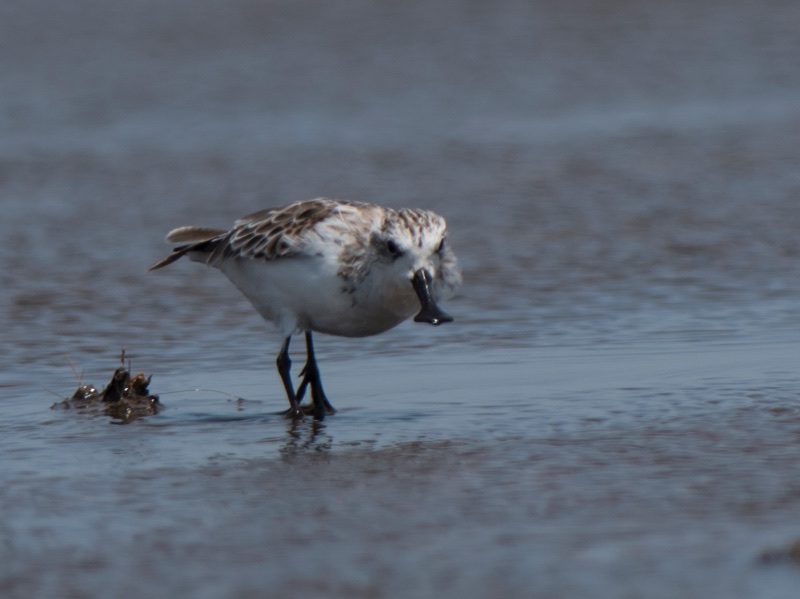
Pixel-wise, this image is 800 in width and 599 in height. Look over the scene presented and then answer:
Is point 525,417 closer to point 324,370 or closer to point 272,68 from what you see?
point 324,370

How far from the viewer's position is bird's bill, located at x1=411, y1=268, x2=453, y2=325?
6.51m

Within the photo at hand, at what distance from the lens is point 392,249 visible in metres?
6.59

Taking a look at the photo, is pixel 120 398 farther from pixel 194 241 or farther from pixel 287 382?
pixel 194 241

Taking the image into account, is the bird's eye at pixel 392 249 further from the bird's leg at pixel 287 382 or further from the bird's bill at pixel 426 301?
the bird's leg at pixel 287 382

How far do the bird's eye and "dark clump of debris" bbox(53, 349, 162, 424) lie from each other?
1323mm

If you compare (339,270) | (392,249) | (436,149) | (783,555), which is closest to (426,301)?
(392,249)

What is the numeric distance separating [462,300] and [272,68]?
9.66 meters

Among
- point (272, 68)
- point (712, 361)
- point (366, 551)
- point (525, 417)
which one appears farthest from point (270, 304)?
point (272, 68)

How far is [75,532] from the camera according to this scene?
505 centimetres

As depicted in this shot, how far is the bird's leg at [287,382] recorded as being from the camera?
6984 millimetres

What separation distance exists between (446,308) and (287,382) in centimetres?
207

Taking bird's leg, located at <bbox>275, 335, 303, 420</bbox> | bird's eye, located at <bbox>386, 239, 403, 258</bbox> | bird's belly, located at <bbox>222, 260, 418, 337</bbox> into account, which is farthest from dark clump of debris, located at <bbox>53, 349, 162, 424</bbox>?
bird's eye, located at <bbox>386, 239, 403, 258</bbox>

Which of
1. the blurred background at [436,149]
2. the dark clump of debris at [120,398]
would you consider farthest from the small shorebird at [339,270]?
the blurred background at [436,149]

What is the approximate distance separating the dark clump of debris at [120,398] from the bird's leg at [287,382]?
0.58 m
